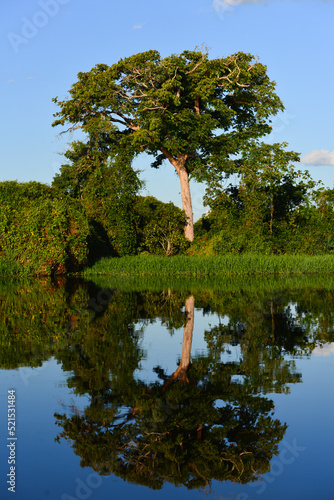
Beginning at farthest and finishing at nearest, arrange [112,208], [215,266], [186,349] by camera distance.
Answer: [112,208]
[215,266]
[186,349]

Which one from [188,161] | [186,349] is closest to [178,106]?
[188,161]

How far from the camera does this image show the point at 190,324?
12461mm

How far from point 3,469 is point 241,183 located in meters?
26.2

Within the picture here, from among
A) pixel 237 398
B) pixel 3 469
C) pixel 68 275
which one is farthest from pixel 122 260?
pixel 3 469

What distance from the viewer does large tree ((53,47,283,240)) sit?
31.0m

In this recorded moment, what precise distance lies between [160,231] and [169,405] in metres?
23.9

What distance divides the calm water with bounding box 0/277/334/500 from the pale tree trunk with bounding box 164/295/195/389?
29mm

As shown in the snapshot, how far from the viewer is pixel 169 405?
6.91 m

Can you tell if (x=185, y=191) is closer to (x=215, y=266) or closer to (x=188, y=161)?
(x=188, y=161)

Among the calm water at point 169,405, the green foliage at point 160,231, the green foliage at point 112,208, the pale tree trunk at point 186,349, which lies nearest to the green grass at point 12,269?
the green foliage at point 112,208

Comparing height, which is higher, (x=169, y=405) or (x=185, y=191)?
(x=185, y=191)

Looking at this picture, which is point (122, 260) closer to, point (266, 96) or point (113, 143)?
point (113, 143)

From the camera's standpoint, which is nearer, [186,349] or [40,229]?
[186,349]

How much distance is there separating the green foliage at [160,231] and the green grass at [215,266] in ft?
10.2
